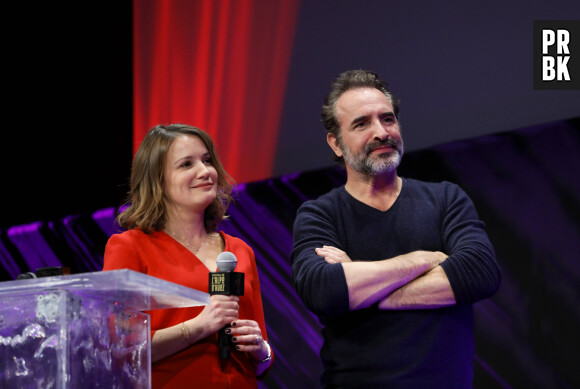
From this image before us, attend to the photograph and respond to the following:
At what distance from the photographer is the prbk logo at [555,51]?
340 cm

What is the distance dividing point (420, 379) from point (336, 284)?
0.38 metres

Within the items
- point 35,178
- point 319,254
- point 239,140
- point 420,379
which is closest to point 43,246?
point 35,178

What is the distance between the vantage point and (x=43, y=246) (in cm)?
434

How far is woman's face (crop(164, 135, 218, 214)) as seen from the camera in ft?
7.82

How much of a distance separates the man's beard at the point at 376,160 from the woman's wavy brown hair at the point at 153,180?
0.55m

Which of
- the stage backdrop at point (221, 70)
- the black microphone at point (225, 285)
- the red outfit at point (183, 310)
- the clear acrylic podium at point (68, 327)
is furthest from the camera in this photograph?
the stage backdrop at point (221, 70)

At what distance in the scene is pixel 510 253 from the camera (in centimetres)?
322

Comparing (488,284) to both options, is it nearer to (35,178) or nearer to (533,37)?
(533,37)

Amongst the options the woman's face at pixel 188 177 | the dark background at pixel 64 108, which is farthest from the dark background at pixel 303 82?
the woman's face at pixel 188 177

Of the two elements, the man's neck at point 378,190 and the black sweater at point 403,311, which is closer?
the black sweater at point 403,311

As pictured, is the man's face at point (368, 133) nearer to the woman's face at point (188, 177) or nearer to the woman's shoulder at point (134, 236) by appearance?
the woman's face at point (188, 177)

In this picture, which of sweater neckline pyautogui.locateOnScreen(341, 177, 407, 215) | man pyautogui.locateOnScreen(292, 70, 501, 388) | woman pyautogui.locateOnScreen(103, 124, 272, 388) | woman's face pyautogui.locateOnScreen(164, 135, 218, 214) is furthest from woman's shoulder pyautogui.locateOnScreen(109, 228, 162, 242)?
sweater neckline pyautogui.locateOnScreen(341, 177, 407, 215)

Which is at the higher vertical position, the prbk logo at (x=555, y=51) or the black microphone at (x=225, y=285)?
the prbk logo at (x=555, y=51)

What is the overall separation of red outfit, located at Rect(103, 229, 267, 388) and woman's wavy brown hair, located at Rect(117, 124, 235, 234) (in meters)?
0.06
